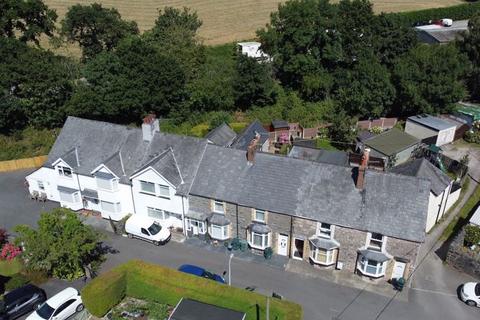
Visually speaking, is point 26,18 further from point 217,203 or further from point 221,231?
point 221,231

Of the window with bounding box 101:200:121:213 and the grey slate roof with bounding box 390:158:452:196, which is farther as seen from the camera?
the window with bounding box 101:200:121:213

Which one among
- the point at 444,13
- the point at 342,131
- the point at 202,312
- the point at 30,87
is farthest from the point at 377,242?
the point at 444,13

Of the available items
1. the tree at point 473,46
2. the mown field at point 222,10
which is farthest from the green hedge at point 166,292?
the mown field at point 222,10

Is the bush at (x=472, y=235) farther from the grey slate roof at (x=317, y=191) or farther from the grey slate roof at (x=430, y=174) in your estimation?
the grey slate roof at (x=317, y=191)

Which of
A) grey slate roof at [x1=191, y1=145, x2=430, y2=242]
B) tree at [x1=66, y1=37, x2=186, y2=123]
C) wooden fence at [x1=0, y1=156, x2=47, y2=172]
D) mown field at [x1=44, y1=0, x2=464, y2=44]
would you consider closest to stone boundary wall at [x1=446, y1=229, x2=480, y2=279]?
grey slate roof at [x1=191, y1=145, x2=430, y2=242]

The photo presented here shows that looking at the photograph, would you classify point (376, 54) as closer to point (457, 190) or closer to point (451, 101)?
point (451, 101)

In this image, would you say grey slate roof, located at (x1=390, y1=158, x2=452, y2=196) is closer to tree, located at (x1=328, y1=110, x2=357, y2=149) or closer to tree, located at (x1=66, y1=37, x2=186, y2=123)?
tree, located at (x1=328, y1=110, x2=357, y2=149)

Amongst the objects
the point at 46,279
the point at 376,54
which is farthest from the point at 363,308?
the point at 376,54
